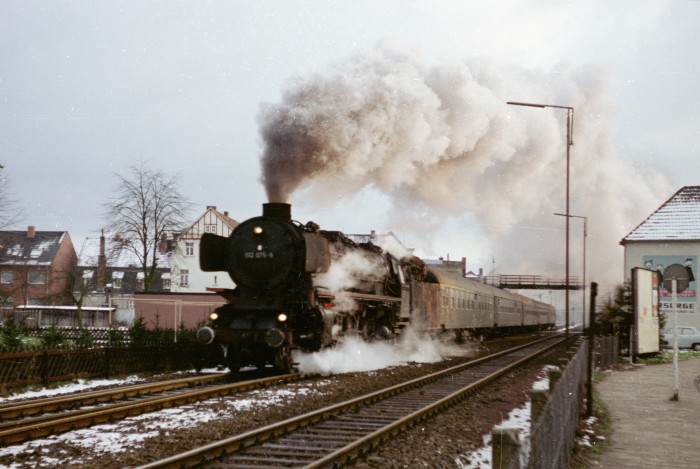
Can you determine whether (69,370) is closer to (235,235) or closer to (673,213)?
(235,235)

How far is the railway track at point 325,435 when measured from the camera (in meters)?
6.80

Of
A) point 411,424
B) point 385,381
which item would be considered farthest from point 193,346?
point 411,424

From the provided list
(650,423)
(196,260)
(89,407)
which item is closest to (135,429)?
(89,407)

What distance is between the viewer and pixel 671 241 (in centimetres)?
3728

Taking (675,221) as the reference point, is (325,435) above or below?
below

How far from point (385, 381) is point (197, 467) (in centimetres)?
772

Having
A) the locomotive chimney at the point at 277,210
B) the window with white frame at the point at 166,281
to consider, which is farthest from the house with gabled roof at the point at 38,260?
the locomotive chimney at the point at 277,210

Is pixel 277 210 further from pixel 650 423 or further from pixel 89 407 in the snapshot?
pixel 650 423

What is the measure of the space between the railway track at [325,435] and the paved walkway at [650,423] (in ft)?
7.83

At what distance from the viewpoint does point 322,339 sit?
1407cm

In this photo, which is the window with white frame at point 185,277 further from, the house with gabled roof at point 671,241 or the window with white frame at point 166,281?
the house with gabled roof at point 671,241

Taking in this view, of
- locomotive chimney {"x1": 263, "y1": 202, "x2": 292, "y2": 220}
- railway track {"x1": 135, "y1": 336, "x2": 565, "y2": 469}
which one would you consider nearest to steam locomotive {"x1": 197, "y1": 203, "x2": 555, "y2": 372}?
locomotive chimney {"x1": 263, "y1": 202, "x2": 292, "y2": 220}

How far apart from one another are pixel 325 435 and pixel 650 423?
15.9ft

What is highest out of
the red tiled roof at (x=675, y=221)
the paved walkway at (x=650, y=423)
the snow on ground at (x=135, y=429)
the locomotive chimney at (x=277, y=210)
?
the red tiled roof at (x=675, y=221)
